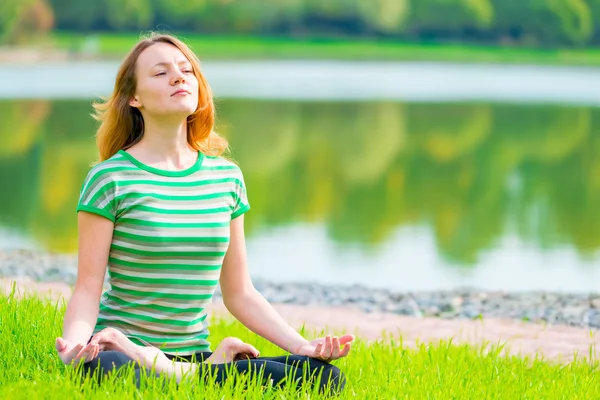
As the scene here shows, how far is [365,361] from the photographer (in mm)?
4336

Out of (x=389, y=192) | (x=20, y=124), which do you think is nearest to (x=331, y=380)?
(x=389, y=192)

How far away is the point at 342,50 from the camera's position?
71.0 meters

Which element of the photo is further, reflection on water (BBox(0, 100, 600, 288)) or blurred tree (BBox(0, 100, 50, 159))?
blurred tree (BBox(0, 100, 50, 159))

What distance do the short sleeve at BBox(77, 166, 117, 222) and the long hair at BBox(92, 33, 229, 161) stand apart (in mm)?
→ 220

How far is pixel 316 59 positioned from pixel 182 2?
11.6 meters

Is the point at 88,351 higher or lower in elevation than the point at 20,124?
lower

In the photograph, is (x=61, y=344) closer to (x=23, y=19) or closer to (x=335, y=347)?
(x=335, y=347)

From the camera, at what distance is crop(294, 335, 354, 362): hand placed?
11.1 ft

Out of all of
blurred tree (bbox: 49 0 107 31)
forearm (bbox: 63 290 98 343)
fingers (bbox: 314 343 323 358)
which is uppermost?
blurred tree (bbox: 49 0 107 31)

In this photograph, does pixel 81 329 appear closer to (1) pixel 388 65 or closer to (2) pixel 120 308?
(2) pixel 120 308

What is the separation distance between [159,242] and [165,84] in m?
0.50

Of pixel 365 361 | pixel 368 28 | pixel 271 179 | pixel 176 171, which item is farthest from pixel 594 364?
pixel 368 28

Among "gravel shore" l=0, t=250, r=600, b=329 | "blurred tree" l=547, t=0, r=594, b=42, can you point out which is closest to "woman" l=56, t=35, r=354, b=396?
"gravel shore" l=0, t=250, r=600, b=329

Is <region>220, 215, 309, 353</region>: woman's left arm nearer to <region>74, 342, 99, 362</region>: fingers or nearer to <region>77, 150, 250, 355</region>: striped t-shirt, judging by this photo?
<region>77, 150, 250, 355</region>: striped t-shirt
